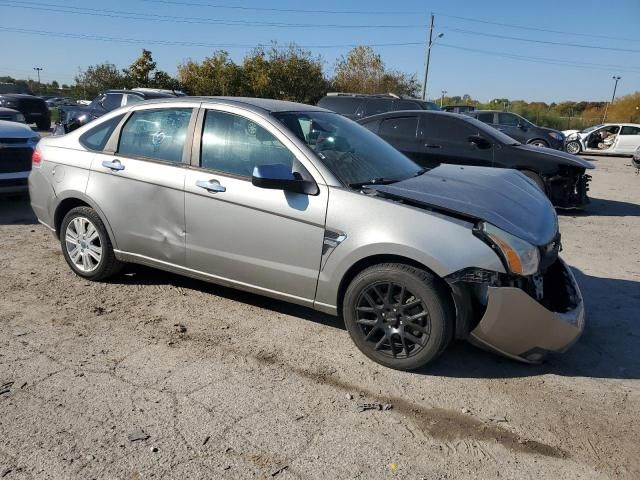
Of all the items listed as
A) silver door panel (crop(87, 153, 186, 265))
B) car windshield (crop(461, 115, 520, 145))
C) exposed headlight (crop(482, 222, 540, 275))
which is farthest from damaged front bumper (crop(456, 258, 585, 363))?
car windshield (crop(461, 115, 520, 145))

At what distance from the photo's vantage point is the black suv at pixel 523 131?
17938mm

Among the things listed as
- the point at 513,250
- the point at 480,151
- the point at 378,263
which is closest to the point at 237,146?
the point at 378,263

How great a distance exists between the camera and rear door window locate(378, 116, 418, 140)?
9.22m

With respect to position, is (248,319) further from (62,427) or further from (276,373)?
(62,427)

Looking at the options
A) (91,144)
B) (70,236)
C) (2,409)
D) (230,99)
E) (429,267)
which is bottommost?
(2,409)

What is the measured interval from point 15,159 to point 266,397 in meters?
6.00

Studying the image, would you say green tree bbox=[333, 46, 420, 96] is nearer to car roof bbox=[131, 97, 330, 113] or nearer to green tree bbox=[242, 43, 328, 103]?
green tree bbox=[242, 43, 328, 103]

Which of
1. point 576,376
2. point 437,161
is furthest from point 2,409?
point 437,161

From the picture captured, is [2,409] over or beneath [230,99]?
beneath

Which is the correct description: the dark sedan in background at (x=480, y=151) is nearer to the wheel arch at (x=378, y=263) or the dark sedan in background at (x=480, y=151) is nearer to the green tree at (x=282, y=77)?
the wheel arch at (x=378, y=263)

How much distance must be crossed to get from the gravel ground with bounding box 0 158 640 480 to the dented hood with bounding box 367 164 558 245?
97cm

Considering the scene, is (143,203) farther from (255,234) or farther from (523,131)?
(523,131)

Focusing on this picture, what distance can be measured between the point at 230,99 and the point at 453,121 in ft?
18.6

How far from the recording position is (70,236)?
15.6 feet
